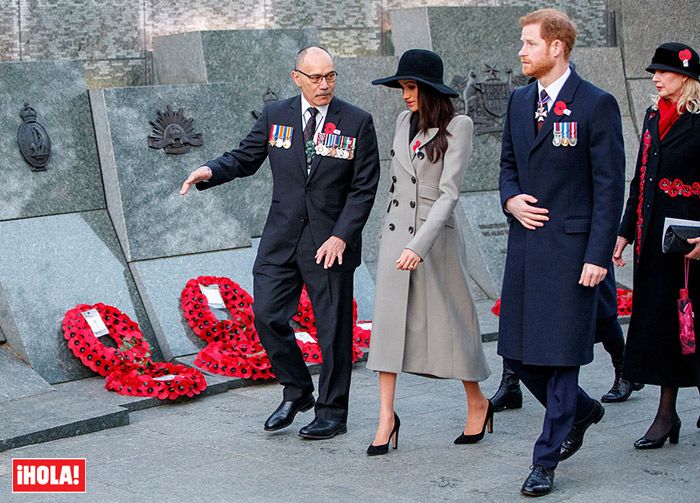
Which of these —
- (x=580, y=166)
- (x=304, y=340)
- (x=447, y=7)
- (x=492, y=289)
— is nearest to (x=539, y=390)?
(x=580, y=166)

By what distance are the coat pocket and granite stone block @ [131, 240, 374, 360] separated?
11.2 ft

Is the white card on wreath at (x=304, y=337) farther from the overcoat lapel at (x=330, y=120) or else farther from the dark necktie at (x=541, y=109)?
the dark necktie at (x=541, y=109)

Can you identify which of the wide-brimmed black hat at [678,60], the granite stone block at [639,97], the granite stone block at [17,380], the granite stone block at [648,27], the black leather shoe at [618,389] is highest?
the granite stone block at [648,27]

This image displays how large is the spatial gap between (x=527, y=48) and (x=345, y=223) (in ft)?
4.34

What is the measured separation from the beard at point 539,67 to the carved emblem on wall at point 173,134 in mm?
3705

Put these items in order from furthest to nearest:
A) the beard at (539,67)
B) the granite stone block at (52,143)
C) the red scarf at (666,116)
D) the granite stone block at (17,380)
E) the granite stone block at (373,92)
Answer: the granite stone block at (373,92), the granite stone block at (52,143), the granite stone block at (17,380), the red scarf at (666,116), the beard at (539,67)

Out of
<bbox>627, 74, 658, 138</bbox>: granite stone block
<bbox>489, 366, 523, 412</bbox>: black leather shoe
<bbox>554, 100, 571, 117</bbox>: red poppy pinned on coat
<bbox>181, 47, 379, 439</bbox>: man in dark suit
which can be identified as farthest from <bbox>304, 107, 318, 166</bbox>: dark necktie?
<bbox>627, 74, 658, 138</bbox>: granite stone block

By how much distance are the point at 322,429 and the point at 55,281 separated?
7.81 ft

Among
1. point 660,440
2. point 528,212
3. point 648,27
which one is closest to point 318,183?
point 528,212

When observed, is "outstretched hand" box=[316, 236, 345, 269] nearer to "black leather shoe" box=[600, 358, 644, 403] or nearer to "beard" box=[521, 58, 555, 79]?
"beard" box=[521, 58, 555, 79]

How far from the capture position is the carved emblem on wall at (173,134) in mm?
8047

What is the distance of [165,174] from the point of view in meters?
8.07

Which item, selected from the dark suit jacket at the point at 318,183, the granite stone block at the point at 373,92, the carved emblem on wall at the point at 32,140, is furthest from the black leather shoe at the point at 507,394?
the granite stone block at the point at 373,92

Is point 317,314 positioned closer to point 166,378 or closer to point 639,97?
point 166,378
